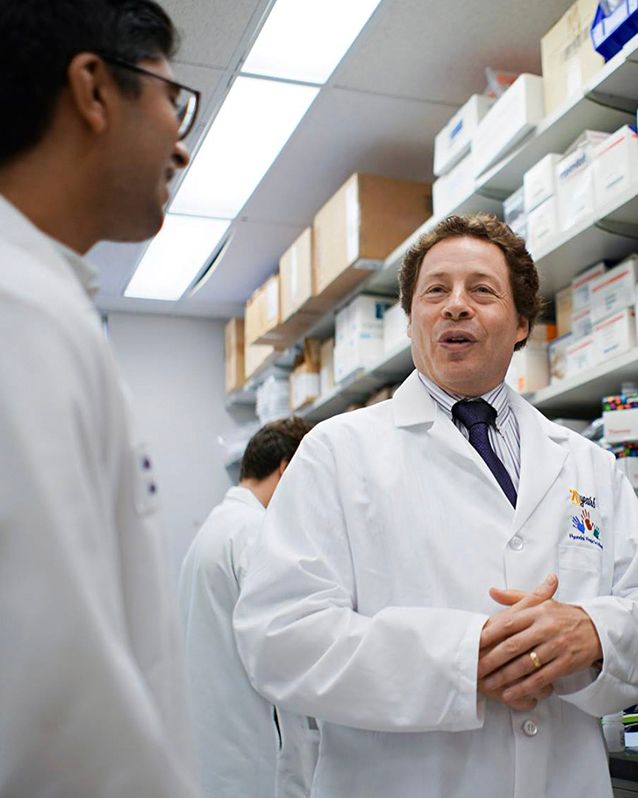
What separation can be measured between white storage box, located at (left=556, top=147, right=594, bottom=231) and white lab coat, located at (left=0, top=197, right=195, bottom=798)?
1.92 meters

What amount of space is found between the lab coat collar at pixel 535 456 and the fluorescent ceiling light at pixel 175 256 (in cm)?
250

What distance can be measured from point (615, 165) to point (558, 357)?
0.59 m

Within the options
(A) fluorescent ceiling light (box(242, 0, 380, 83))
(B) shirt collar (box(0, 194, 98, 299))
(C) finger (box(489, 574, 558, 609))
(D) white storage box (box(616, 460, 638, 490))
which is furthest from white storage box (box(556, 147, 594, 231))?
(B) shirt collar (box(0, 194, 98, 299))

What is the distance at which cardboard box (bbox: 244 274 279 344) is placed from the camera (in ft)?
14.0

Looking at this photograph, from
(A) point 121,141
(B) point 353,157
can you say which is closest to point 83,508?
(A) point 121,141

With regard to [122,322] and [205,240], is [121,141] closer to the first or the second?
[205,240]

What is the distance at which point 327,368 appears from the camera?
13.4 ft

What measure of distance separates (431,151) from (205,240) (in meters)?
1.27

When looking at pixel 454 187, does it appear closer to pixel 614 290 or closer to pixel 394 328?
pixel 394 328

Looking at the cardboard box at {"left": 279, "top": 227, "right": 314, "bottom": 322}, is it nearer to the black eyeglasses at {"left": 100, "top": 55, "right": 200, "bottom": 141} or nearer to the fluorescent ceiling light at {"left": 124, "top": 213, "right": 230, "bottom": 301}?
the fluorescent ceiling light at {"left": 124, "top": 213, "right": 230, "bottom": 301}

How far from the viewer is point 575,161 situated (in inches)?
94.2

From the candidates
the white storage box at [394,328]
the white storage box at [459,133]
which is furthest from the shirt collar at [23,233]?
the white storage box at [394,328]

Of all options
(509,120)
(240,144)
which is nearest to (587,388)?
(509,120)

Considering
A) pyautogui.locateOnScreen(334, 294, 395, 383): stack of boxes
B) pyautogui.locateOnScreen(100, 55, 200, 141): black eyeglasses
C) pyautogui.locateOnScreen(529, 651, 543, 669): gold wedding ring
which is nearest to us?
pyautogui.locateOnScreen(100, 55, 200, 141): black eyeglasses
